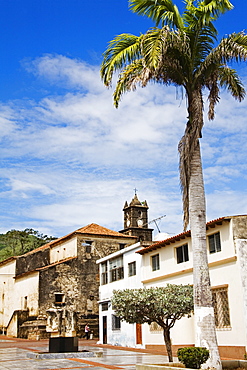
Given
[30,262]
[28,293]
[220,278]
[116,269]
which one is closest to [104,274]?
[116,269]

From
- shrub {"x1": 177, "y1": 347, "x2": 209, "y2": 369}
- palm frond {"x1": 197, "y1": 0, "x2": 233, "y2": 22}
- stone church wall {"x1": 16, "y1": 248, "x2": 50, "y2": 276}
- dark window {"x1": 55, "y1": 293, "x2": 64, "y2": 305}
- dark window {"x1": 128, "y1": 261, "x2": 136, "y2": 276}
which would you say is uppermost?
palm frond {"x1": 197, "y1": 0, "x2": 233, "y2": 22}

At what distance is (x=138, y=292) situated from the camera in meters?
→ 15.6

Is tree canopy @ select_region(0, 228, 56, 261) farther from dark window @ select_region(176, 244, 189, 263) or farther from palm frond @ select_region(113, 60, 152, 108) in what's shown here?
palm frond @ select_region(113, 60, 152, 108)

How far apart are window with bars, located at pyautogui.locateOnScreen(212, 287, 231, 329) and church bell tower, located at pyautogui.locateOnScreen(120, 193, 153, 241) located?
3077 cm

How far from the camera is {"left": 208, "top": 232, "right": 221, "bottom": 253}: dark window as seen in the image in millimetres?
19688

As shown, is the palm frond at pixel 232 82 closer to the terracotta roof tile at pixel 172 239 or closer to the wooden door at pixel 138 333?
the terracotta roof tile at pixel 172 239

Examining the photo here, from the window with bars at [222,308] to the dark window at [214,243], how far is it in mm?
1824

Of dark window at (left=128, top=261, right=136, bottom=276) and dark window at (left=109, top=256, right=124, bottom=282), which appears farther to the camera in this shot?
dark window at (left=109, top=256, right=124, bottom=282)

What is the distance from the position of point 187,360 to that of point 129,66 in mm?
9034

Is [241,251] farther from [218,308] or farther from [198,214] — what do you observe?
[198,214]

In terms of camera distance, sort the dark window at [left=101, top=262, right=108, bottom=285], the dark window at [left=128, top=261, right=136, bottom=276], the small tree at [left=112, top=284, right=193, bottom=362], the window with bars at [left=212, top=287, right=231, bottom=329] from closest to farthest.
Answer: the small tree at [left=112, top=284, right=193, bottom=362], the window with bars at [left=212, top=287, right=231, bottom=329], the dark window at [left=128, top=261, right=136, bottom=276], the dark window at [left=101, top=262, right=108, bottom=285]

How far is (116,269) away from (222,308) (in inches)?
510

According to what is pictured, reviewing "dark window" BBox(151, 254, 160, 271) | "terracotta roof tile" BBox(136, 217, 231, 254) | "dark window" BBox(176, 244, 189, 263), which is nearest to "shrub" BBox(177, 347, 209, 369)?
"terracotta roof tile" BBox(136, 217, 231, 254)

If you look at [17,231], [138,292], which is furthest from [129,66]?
[17,231]
